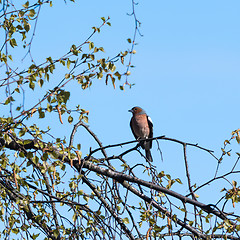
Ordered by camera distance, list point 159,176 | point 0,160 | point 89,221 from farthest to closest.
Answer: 1. point 159,176
2. point 89,221
3. point 0,160

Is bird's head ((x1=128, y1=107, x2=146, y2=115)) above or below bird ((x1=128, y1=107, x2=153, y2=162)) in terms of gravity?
above

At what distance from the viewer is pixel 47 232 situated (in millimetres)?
4457

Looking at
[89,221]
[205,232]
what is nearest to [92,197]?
[89,221]

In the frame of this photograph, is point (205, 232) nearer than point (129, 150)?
Yes

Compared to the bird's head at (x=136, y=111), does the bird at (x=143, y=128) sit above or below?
below

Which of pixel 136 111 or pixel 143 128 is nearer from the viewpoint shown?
pixel 143 128

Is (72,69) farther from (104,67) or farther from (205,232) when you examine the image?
(205,232)

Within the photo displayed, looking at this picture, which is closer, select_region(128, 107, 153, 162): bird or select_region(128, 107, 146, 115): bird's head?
select_region(128, 107, 153, 162): bird

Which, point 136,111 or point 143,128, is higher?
point 136,111

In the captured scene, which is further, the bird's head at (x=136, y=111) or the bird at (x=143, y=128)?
the bird's head at (x=136, y=111)

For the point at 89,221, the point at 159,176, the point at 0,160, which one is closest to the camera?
the point at 0,160

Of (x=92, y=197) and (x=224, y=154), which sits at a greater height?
(x=224, y=154)

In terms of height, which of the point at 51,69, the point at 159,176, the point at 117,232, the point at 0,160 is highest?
the point at 51,69

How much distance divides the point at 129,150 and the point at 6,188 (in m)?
1.28
